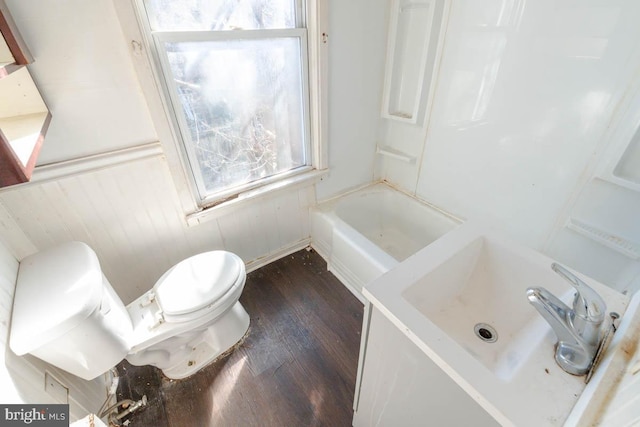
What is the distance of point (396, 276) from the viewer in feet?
2.63

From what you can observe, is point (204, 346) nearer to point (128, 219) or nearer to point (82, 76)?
point (128, 219)

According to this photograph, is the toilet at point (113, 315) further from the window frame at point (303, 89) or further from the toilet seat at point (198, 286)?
the window frame at point (303, 89)

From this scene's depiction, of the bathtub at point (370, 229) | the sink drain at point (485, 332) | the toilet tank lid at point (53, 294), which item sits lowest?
the bathtub at point (370, 229)

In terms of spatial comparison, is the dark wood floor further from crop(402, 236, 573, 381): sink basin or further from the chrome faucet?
the chrome faucet

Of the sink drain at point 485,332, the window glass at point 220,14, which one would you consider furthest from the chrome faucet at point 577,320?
the window glass at point 220,14

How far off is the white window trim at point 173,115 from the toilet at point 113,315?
38 centimetres

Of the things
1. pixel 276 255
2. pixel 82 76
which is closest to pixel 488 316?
pixel 276 255

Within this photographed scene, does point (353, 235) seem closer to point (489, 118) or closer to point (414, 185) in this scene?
point (414, 185)

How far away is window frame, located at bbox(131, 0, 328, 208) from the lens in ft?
3.73

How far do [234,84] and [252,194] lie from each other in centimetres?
58

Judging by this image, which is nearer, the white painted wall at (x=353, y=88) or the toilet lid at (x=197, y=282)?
the toilet lid at (x=197, y=282)

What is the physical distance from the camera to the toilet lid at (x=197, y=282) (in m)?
1.18

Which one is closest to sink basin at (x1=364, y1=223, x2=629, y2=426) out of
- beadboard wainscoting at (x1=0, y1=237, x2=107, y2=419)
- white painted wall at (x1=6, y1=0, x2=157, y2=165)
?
beadboard wainscoting at (x1=0, y1=237, x2=107, y2=419)

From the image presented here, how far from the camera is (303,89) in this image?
5.17ft
